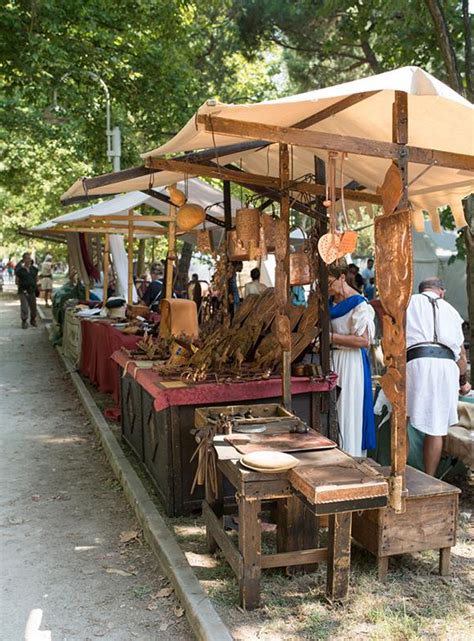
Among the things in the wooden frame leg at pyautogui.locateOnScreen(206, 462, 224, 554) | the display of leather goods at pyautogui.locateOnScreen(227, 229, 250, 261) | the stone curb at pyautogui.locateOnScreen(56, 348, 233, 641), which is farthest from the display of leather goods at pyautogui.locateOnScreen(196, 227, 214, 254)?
the wooden frame leg at pyautogui.locateOnScreen(206, 462, 224, 554)

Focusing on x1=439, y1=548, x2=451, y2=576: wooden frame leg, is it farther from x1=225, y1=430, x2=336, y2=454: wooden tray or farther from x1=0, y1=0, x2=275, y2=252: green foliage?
x1=0, y1=0, x2=275, y2=252: green foliage

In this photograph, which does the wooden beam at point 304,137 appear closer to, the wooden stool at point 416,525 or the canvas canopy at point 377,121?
the canvas canopy at point 377,121

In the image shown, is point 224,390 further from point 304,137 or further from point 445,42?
point 445,42

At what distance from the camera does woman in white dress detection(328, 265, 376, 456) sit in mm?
5148

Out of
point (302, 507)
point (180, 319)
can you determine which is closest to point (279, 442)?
point (302, 507)

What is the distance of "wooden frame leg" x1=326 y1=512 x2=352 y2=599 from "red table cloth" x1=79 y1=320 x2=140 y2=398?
4.50m

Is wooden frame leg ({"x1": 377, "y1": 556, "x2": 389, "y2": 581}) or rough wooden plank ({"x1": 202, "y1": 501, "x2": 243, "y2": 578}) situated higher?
rough wooden plank ({"x1": 202, "y1": 501, "x2": 243, "y2": 578})

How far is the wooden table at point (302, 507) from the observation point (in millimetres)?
3029

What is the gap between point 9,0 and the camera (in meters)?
9.26

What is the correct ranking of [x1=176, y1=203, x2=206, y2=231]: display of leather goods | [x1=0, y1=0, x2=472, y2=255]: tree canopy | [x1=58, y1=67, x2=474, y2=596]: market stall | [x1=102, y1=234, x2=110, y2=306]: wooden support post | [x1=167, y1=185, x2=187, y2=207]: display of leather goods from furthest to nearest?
1. [x1=102, y1=234, x2=110, y2=306]: wooden support post
2. [x1=0, y1=0, x2=472, y2=255]: tree canopy
3. [x1=167, y1=185, x2=187, y2=207]: display of leather goods
4. [x1=176, y1=203, x2=206, y2=231]: display of leather goods
5. [x1=58, y1=67, x2=474, y2=596]: market stall

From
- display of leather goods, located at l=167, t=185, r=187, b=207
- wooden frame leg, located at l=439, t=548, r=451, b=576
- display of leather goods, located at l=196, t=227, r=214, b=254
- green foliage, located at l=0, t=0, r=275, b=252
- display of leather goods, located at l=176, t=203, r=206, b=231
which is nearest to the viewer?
wooden frame leg, located at l=439, t=548, r=451, b=576

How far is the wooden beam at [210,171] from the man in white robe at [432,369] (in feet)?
4.79

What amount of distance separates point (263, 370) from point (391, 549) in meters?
1.77

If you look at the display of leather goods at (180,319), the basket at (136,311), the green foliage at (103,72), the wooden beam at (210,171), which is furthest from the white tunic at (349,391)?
the green foliage at (103,72)
